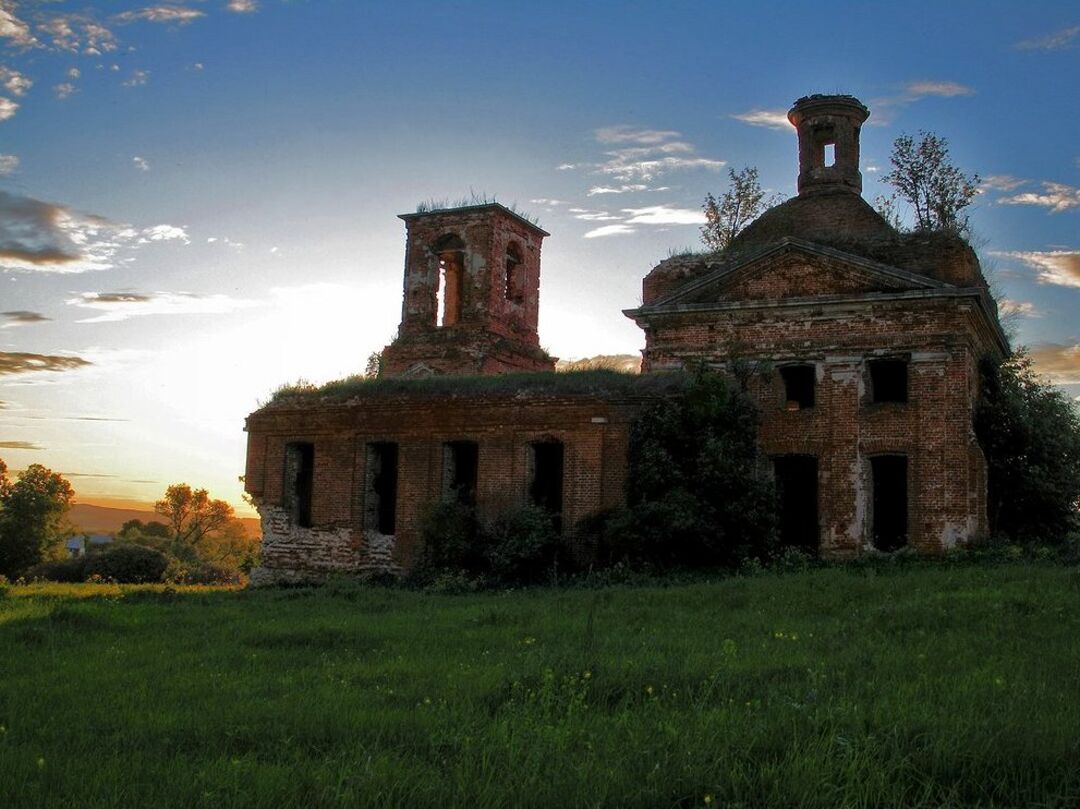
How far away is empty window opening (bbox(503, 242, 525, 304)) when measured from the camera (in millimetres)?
32406

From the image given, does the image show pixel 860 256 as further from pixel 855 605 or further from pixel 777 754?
pixel 777 754

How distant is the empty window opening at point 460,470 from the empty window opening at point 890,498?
8745 millimetres

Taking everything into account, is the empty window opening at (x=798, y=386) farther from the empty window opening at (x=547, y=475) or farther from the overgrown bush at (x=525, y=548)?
the overgrown bush at (x=525, y=548)

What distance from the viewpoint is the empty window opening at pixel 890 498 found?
21453 mm

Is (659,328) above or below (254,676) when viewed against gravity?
above

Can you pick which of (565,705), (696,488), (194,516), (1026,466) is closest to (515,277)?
(696,488)

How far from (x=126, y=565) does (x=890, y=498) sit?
19586mm

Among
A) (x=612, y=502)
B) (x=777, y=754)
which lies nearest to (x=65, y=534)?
(x=612, y=502)

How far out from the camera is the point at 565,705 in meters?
7.68

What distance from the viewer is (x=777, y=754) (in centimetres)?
611

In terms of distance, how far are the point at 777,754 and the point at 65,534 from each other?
1883 inches

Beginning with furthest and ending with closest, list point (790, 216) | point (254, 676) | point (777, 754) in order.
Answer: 1. point (790, 216)
2. point (254, 676)
3. point (777, 754)

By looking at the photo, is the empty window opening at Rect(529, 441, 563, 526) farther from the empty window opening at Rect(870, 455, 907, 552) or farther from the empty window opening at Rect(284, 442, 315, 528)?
the empty window opening at Rect(870, 455, 907, 552)

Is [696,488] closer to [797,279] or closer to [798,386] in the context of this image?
[798,386]
